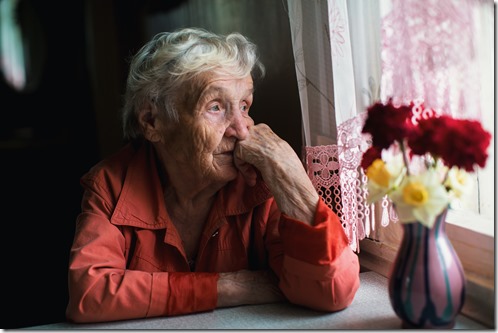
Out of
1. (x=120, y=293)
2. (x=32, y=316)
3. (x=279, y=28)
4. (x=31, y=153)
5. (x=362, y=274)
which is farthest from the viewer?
(x=31, y=153)

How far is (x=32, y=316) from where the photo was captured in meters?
2.72

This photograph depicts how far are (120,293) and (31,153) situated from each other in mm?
3671

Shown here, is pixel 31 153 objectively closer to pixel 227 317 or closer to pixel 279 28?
pixel 279 28

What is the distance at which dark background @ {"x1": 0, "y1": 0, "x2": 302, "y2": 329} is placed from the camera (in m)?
2.68

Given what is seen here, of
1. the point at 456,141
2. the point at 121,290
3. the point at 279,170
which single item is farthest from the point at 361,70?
the point at 121,290

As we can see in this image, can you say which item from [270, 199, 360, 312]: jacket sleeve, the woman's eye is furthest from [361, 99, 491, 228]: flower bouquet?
the woman's eye

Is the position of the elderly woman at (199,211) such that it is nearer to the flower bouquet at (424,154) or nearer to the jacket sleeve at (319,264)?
the jacket sleeve at (319,264)

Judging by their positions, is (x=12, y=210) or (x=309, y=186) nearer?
(x=309, y=186)

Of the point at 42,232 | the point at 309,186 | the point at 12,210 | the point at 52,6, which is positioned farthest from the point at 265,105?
the point at 52,6

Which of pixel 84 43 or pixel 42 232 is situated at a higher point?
pixel 84 43

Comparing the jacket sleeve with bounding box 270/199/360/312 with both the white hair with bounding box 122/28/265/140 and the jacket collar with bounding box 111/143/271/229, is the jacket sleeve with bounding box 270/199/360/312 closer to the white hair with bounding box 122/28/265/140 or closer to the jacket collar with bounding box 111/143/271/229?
the jacket collar with bounding box 111/143/271/229

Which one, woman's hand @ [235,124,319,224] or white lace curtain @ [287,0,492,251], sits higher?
white lace curtain @ [287,0,492,251]

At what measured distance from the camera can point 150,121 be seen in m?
1.58

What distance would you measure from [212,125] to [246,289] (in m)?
0.44
